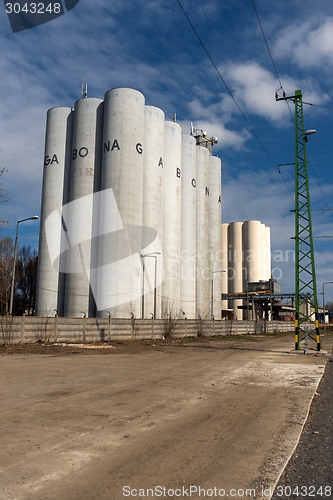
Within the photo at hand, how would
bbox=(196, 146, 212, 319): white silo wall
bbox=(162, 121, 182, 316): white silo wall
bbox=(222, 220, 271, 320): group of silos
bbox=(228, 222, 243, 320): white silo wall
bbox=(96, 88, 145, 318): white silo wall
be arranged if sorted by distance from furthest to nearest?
1. bbox=(222, 220, 271, 320): group of silos
2. bbox=(228, 222, 243, 320): white silo wall
3. bbox=(196, 146, 212, 319): white silo wall
4. bbox=(162, 121, 182, 316): white silo wall
5. bbox=(96, 88, 145, 318): white silo wall

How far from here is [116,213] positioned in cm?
4666

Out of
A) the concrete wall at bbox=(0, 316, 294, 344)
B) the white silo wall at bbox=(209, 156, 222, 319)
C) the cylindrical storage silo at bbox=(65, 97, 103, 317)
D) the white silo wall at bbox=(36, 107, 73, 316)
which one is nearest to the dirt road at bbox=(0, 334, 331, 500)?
the concrete wall at bbox=(0, 316, 294, 344)

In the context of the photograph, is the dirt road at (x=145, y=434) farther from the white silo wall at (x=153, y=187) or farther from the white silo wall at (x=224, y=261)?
the white silo wall at (x=224, y=261)

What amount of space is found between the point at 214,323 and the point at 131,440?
39.3m

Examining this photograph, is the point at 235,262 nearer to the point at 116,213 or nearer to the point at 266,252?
the point at 266,252

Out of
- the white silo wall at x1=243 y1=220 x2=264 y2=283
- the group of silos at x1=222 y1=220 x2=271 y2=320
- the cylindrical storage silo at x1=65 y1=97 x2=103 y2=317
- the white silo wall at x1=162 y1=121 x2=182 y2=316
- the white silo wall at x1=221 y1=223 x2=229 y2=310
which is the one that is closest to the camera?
the cylindrical storage silo at x1=65 y1=97 x2=103 y2=317

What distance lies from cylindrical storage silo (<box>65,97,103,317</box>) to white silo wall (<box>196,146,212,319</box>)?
1819 centimetres

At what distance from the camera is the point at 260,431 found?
6762mm

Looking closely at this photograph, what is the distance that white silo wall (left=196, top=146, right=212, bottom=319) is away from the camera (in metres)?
61.5

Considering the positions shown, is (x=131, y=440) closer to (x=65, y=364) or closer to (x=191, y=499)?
(x=191, y=499)

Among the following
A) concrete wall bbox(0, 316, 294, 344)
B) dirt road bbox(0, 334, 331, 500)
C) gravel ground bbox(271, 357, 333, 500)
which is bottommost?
gravel ground bbox(271, 357, 333, 500)

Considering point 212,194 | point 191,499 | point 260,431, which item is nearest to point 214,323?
point 212,194

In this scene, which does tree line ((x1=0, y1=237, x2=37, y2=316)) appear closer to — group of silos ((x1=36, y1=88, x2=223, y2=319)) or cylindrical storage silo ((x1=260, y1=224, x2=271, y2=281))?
group of silos ((x1=36, y1=88, x2=223, y2=319))

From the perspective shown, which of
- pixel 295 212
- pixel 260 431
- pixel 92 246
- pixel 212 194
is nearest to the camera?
pixel 260 431
